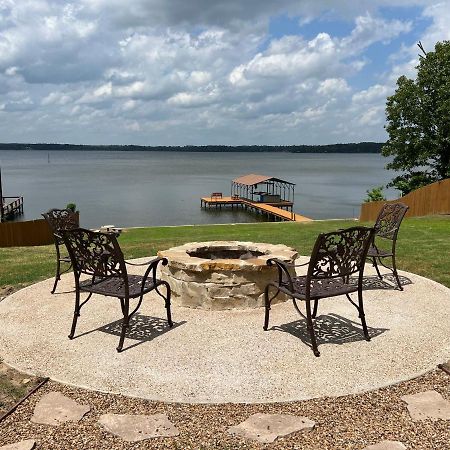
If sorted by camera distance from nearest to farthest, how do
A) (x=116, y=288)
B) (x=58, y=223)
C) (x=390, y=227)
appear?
(x=116, y=288)
(x=58, y=223)
(x=390, y=227)

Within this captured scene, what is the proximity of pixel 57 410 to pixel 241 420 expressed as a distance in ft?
4.50

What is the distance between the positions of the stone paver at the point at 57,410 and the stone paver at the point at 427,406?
7.94 ft

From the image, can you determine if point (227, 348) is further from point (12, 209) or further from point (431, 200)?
point (12, 209)

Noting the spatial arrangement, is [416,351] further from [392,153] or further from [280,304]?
[392,153]

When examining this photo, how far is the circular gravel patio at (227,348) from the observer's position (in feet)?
13.1

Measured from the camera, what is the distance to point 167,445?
10.3 feet

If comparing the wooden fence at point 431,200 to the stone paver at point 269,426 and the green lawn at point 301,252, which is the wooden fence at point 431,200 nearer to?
the green lawn at point 301,252

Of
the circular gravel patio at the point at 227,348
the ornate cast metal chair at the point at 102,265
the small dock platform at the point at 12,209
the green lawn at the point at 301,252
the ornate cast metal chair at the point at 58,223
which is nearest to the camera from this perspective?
the circular gravel patio at the point at 227,348

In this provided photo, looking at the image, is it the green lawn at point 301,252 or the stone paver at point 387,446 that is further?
the green lawn at point 301,252

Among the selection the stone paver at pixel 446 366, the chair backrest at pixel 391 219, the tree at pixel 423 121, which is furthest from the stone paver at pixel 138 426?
the tree at pixel 423 121

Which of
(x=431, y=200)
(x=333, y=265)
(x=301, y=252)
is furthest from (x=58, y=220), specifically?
(x=431, y=200)

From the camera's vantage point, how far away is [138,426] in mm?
3355

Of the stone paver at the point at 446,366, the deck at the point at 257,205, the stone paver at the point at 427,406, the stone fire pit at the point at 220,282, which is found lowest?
the deck at the point at 257,205

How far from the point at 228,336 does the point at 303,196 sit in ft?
205
